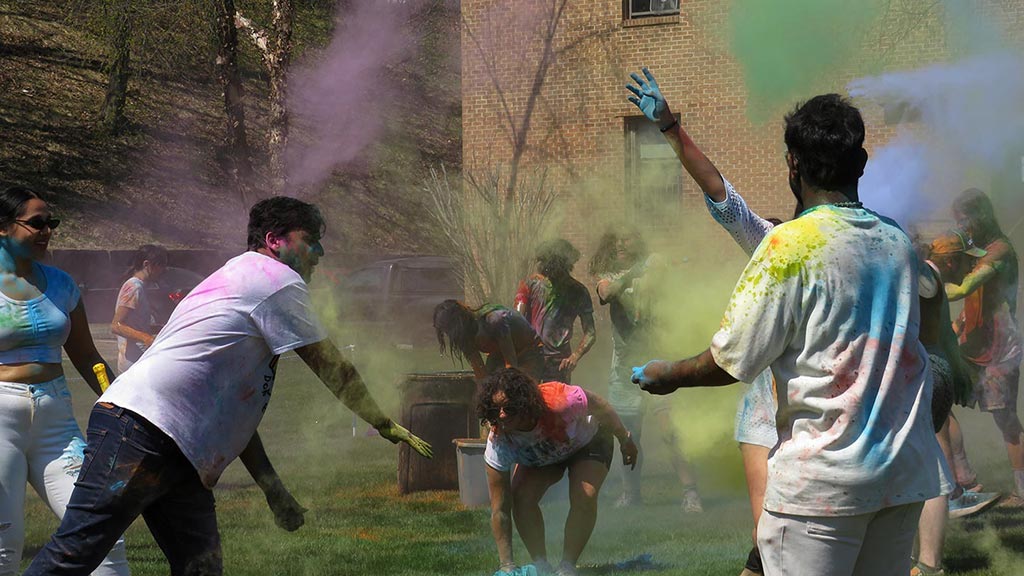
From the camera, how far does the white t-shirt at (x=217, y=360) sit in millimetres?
3633

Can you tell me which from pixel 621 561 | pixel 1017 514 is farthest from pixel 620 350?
pixel 1017 514

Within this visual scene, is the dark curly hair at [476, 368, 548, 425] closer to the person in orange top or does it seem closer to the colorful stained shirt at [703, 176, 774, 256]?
the colorful stained shirt at [703, 176, 774, 256]

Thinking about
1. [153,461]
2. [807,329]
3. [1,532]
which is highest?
[807,329]

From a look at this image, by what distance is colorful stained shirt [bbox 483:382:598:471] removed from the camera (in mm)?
5547

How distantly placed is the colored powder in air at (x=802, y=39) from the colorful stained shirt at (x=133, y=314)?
5.01 m

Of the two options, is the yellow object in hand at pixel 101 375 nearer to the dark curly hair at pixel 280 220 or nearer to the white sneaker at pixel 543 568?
the dark curly hair at pixel 280 220

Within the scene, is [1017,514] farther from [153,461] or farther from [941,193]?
[153,461]

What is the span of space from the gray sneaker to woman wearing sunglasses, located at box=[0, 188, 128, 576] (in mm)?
4316

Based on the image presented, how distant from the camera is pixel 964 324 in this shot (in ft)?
23.3

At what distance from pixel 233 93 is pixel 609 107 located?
7877 millimetres

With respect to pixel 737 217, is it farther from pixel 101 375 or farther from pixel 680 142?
pixel 101 375

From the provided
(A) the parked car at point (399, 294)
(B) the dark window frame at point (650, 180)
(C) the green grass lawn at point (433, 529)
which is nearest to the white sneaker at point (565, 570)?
(C) the green grass lawn at point (433, 529)

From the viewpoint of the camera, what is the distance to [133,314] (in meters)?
9.02

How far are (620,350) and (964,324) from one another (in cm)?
207
